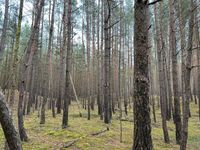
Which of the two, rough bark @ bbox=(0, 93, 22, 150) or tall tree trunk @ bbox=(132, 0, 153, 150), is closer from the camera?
rough bark @ bbox=(0, 93, 22, 150)

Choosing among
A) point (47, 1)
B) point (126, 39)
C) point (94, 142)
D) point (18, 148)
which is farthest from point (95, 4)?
point (18, 148)

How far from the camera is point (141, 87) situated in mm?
4066

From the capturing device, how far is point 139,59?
412 centimetres

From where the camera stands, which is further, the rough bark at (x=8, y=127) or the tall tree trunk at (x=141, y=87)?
the tall tree trunk at (x=141, y=87)

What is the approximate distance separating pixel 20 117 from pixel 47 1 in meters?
11.6

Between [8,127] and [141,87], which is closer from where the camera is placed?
[8,127]

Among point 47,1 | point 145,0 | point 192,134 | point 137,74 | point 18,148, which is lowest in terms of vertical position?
point 192,134

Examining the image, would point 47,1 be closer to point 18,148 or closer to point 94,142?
point 94,142

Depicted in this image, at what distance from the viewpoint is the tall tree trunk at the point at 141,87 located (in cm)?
398

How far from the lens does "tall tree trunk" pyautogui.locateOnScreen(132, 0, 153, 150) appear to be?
398 centimetres

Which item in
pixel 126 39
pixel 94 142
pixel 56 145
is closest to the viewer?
pixel 56 145

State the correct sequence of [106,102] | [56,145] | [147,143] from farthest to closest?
[106,102]
[56,145]
[147,143]

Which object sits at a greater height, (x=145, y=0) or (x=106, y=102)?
(x=145, y=0)

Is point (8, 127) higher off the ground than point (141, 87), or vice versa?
point (141, 87)
